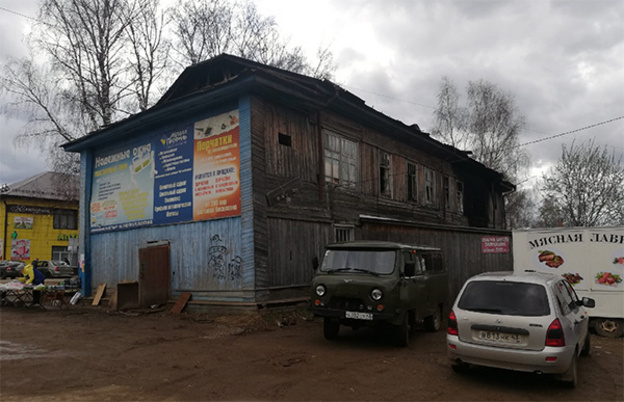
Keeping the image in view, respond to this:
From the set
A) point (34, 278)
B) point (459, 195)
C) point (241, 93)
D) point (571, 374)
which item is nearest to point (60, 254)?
point (34, 278)

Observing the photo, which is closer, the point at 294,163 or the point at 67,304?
the point at 294,163

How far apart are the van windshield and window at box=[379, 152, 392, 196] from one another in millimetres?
9475

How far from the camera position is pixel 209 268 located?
43.3 feet

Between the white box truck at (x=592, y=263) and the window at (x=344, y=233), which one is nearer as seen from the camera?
the white box truck at (x=592, y=263)

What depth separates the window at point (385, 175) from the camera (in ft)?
60.7

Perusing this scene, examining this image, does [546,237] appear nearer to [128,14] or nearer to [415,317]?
[415,317]

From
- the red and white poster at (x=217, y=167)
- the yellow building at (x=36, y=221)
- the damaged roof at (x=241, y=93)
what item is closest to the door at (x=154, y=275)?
the red and white poster at (x=217, y=167)

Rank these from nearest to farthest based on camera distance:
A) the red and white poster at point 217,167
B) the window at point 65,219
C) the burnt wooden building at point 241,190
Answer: the burnt wooden building at point 241,190
the red and white poster at point 217,167
the window at point 65,219

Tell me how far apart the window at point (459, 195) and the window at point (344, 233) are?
1144cm

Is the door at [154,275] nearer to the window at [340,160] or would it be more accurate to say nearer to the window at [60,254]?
the window at [340,160]

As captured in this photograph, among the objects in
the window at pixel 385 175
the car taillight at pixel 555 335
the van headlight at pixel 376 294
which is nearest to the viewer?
the car taillight at pixel 555 335

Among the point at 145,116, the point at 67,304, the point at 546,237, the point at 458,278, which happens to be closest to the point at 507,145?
the point at 458,278

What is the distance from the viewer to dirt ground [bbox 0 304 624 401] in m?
5.73

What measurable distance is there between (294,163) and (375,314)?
688 centimetres
